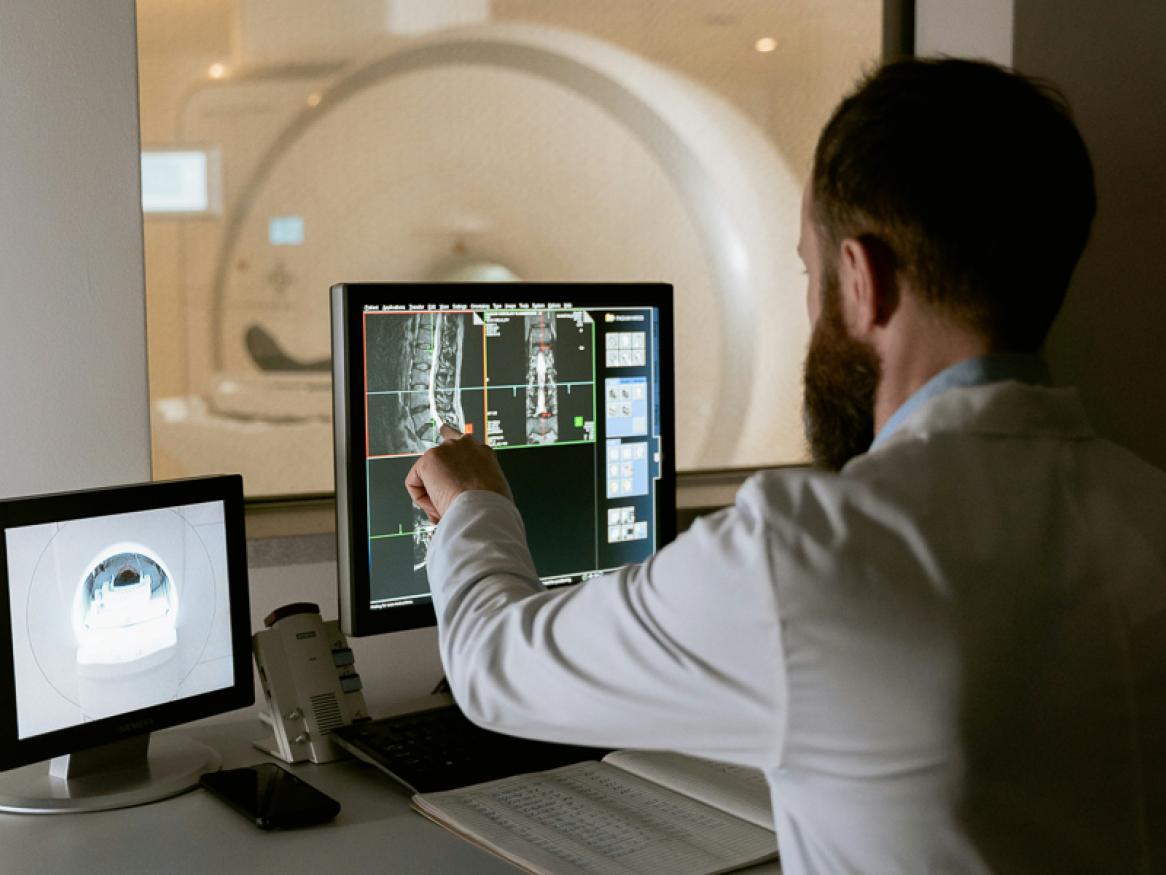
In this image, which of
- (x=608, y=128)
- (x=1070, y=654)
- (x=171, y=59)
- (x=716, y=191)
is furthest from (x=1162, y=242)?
(x=171, y=59)

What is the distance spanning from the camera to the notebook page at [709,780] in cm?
127

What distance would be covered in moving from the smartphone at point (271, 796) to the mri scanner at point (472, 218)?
0.50 metres

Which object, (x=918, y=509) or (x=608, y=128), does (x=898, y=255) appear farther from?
(x=608, y=128)

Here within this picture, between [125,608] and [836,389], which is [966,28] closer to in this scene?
[836,389]

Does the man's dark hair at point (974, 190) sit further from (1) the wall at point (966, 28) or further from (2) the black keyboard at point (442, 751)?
(1) the wall at point (966, 28)

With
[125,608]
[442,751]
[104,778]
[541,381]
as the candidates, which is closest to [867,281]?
[541,381]

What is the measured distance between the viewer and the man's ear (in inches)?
38.4

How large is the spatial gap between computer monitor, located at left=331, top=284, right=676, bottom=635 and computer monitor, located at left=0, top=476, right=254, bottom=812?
0.47ft

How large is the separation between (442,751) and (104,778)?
1.16ft

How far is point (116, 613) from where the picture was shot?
4.27 feet

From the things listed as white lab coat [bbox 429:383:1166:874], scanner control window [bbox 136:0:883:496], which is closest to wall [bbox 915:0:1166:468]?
scanner control window [bbox 136:0:883:496]

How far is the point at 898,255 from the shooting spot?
97cm

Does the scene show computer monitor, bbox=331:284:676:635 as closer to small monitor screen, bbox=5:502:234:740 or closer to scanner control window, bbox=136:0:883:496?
scanner control window, bbox=136:0:883:496

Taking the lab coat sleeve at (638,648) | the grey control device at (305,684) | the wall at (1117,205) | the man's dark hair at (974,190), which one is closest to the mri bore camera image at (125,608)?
the grey control device at (305,684)
